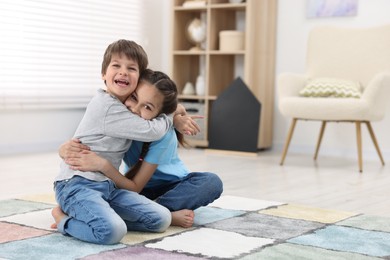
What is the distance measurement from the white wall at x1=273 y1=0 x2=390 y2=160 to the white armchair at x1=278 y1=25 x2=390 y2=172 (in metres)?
0.30

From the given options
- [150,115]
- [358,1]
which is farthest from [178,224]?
[358,1]

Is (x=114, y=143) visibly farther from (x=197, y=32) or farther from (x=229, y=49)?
(x=197, y=32)

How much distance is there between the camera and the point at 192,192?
204 centimetres

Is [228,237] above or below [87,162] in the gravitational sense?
below

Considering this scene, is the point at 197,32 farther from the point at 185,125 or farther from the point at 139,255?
the point at 139,255

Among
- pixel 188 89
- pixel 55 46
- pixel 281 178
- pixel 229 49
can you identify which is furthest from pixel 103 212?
pixel 188 89

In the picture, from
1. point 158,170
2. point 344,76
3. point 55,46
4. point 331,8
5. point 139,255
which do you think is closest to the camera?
point 139,255

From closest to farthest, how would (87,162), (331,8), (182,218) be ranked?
(87,162) → (182,218) → (331,8)

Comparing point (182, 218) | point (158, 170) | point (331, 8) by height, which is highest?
point (331, 8)

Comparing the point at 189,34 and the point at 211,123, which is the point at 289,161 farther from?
the point at 189,34

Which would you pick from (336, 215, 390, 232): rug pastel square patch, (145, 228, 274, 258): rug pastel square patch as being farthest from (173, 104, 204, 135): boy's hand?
(336, 215, 390, 232): rug pastel square patch

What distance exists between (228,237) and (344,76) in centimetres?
262

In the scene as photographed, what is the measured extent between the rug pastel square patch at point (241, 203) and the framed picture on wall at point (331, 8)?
2416 millimetres

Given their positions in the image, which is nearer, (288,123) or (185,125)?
(185,125)
